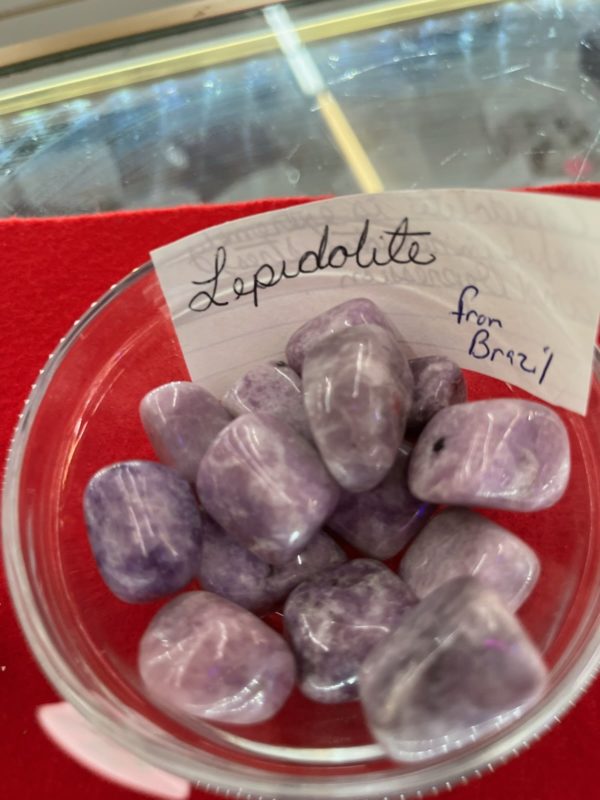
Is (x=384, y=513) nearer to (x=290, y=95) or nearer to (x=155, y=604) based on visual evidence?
(x=155, y=604)

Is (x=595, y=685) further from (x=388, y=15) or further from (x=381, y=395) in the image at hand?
(x=388, y=15)

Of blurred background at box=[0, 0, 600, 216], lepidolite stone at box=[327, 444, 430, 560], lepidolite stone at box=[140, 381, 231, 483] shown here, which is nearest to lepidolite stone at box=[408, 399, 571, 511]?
lepidolite stone at box=[327, 444, 430, 560]

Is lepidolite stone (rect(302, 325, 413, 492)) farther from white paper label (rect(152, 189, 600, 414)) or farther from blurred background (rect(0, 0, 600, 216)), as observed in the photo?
blurred background (rect(0, 0, 600, 216))

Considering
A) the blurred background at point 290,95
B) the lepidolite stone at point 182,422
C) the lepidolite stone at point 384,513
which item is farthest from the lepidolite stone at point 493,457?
the blurred background at point 290,95

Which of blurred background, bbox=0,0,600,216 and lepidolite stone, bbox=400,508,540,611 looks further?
blurred background, bbox=0,0,600,216

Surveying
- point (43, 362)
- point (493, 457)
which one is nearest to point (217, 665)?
point (493, 457)

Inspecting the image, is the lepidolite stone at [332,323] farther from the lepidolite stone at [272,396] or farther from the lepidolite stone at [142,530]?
the lepidolite stone at [142,530]
